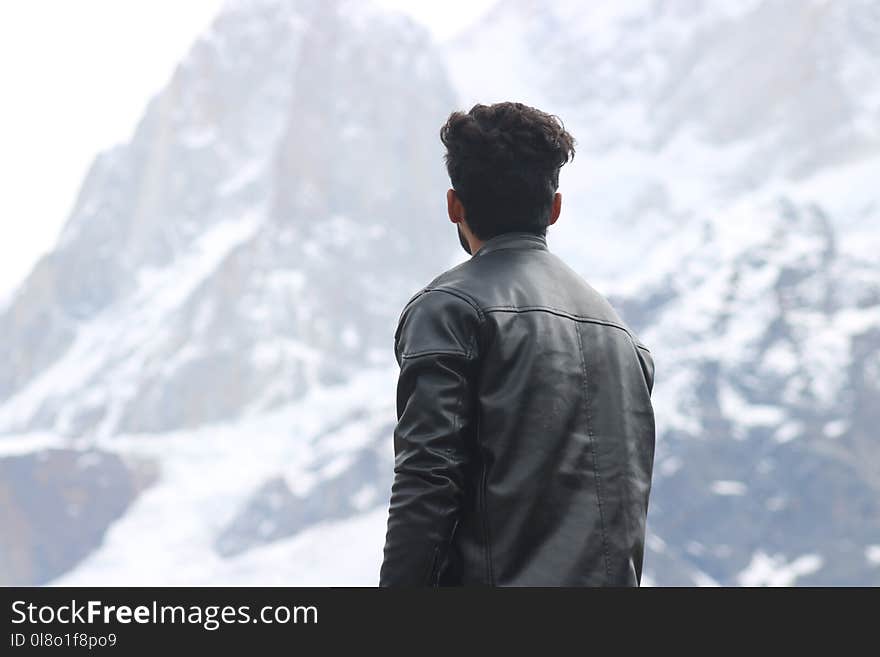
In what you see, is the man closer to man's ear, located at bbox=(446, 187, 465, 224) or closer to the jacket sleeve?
the jacket sleeve

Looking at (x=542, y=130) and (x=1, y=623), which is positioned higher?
(x=542, y=130)

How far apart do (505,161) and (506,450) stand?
107 centimetres

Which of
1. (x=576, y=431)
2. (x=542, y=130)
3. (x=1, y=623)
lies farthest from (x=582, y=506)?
(x=1, y=623)

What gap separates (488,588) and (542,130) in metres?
1.67

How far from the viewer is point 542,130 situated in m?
5.39

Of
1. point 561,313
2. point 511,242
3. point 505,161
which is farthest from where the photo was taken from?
point 511,242

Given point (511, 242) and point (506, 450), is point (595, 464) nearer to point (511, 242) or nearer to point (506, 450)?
point (506, 450)

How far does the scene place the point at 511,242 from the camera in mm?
5516

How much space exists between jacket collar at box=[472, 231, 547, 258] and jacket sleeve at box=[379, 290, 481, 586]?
0.45 m

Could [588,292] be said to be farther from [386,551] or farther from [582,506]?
[386,551]

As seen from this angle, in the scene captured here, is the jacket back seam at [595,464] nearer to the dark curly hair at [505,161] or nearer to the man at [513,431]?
the man at [513,431]

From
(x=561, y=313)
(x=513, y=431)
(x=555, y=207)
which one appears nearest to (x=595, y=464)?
(x=513, y=431)

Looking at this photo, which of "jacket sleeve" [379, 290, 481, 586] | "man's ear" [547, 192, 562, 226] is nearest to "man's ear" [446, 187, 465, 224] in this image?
"man's ear" [547, 192, 562, 226]

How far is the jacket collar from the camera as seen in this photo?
551 cm
